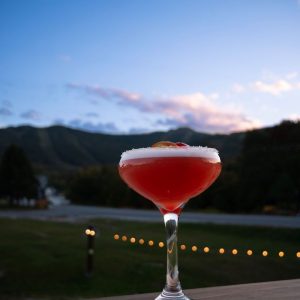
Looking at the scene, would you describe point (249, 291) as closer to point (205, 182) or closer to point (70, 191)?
point (205, 182)

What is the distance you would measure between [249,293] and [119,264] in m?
7.94

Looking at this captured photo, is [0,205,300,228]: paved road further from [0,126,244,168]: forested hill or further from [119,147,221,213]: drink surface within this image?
[0,126,244,168]: forested hill

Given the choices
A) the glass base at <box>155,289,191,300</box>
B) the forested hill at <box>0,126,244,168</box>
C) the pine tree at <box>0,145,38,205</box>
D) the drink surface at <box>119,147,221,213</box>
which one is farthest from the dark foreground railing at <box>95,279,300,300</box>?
the forested hill at <box>0,126,244,168</box>

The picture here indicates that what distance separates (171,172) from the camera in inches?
51.4

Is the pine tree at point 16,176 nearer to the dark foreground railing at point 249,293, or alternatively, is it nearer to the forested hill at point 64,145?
the dark foreground railing at point 249,293

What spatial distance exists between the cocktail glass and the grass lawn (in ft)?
19.3

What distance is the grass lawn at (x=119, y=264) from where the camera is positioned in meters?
7.55

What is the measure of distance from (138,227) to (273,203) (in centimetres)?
1215

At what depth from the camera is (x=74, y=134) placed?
504ft

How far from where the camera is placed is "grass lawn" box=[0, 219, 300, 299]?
755 cm

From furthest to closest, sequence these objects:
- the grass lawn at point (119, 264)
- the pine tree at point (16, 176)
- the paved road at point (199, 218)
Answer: the pine tree at point (16, 176)
the paved road at point (199, 218)
the grass lawn at point (119, 264)

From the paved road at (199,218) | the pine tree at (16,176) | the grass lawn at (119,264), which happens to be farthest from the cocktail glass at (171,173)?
the pine tree at (16,176)

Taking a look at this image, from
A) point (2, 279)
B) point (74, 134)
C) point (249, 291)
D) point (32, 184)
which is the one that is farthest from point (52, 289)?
point (74, 134)

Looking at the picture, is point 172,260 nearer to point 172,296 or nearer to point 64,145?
point 172,296
